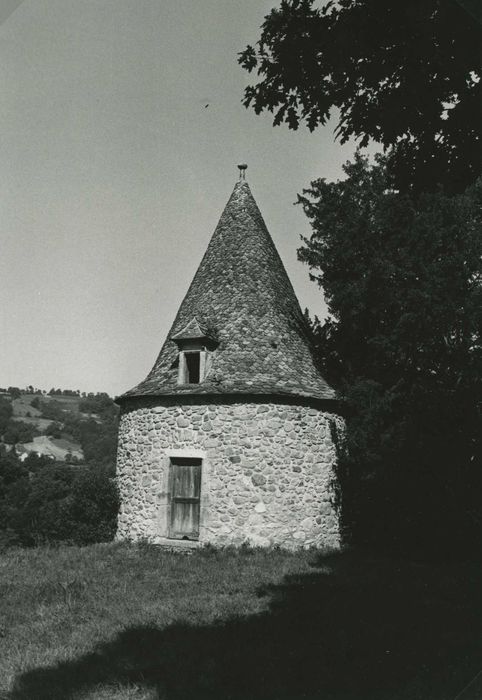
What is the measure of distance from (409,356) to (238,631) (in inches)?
308

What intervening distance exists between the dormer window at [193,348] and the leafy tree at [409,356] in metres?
3.24

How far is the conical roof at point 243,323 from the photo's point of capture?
1359cm

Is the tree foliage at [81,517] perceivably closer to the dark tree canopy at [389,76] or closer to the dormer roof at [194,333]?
the dormer roof at [194,333]

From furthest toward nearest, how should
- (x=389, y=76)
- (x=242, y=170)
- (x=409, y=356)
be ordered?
1. (x=242, y=170)
2. (x=409, y=356)
3. (x=389, y=76)

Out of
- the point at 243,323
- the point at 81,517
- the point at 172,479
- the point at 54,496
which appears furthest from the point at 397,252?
the point at 54,496

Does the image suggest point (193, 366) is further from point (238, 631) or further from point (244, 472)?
point (238, 631)

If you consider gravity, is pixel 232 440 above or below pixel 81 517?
above

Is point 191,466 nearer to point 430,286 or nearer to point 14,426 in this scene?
point 430,286

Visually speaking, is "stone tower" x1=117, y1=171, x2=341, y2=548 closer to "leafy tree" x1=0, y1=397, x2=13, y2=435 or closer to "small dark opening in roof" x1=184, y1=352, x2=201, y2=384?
"small dark opening in roof" x1=184, y1=352, x2=201, y2=384

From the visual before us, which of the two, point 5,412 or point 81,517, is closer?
point 81,517

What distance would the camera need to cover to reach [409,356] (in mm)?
12688

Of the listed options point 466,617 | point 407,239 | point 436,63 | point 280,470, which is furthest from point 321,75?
point 280,470

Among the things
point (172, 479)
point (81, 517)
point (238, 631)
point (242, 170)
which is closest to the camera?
point (238, 631)

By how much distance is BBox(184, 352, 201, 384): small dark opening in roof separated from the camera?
14338 mm
